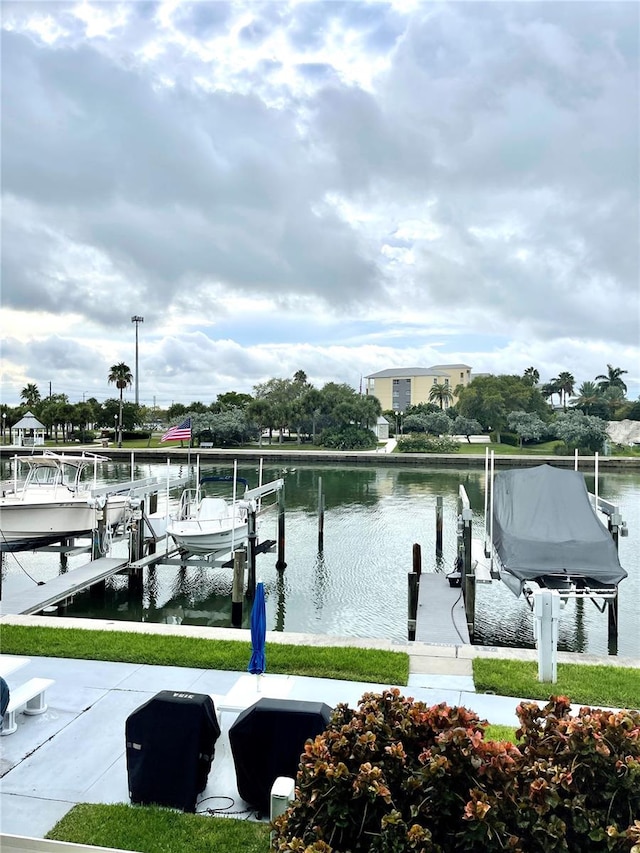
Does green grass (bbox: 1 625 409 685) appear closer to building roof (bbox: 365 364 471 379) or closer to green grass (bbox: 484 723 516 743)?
green grass (bbox: 484 723 516 743)

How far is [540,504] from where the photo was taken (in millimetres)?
14031

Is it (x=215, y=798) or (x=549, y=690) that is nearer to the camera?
(x=215, y=798)

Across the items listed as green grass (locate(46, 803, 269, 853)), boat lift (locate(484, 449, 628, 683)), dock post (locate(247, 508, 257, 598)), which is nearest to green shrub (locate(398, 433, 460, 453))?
boat lift (locate(484, 449, 628, 683))

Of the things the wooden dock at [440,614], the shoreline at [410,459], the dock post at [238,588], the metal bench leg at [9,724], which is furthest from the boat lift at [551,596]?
the shoreline at [410,459]

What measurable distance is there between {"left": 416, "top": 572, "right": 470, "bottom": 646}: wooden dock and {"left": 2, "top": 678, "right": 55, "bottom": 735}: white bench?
6.29 metres

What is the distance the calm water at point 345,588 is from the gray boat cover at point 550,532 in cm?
188

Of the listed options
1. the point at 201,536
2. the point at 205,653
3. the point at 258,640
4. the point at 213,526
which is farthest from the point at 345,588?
the point at 258,640

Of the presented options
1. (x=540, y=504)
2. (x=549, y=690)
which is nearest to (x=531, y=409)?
(x=540, y=504)

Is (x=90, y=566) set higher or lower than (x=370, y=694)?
lower

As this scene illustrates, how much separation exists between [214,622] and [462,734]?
42.0 ft

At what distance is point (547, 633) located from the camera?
7926 mm

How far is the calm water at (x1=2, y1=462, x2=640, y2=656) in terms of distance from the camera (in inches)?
573

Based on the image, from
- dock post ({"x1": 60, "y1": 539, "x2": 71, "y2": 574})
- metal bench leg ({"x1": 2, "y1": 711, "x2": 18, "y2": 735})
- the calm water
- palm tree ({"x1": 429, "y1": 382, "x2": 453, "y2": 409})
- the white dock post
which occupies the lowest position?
the calm water

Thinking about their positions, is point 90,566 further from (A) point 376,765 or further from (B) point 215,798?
(A) point 376,765
